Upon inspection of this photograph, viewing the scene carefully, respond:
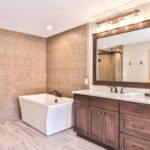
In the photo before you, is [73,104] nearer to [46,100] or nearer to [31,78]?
[46,100]

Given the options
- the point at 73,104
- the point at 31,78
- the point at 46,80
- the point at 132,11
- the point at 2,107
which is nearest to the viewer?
the point at 132,11

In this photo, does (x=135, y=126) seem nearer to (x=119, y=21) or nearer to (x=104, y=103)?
(x=104, y=103)

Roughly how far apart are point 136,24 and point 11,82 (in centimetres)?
321

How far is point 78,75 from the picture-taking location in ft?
11.5

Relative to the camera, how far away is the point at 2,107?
3.68m

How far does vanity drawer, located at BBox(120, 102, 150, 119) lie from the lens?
1874 millimetres

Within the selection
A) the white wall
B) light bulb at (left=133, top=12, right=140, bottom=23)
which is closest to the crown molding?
light bulb at (left=133, top=12, right=140, bottom=23)

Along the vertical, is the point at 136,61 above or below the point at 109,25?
below

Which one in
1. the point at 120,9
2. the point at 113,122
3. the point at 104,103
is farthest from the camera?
the point at 120,9

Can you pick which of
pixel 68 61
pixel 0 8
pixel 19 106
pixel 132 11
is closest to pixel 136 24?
pixel 132 11

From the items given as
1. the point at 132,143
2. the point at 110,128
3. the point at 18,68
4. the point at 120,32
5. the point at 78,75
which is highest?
the point at 120,32

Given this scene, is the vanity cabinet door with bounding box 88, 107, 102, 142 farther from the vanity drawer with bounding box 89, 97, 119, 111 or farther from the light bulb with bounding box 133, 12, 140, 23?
the light bulb with bounding box 133, 12, 140, 23

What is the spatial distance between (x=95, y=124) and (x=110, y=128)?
31cm

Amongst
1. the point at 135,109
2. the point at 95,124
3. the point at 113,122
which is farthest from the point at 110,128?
the point at 135,109
